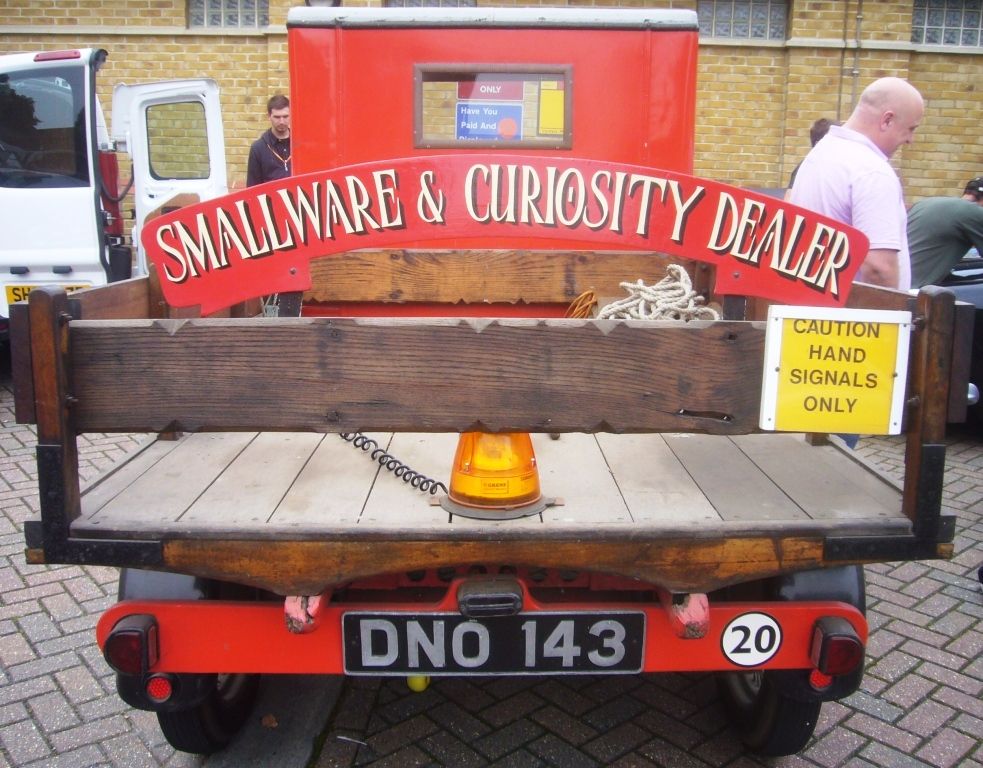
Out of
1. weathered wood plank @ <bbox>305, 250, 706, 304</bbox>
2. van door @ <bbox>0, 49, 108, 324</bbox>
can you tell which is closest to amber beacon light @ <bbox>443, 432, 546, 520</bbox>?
weathered wood plank @ <bbox>305, 250, 706, 304</bbox>

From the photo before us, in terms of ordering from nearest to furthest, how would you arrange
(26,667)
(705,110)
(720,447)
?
(720,447) < (26,667) < (705,110)

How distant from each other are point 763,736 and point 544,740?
0.64 meters

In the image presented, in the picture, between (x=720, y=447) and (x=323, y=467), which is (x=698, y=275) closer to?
(x=720, y=447)

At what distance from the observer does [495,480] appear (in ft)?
6.72

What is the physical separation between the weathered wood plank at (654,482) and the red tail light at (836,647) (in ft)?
1.19

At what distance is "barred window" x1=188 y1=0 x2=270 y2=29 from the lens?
391 inches

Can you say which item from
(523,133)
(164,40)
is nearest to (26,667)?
(523,133)

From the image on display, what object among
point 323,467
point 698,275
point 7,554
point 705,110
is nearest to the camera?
point 323,467

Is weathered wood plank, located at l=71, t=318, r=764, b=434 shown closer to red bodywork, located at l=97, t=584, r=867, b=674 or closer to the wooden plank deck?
the wooden plank deck

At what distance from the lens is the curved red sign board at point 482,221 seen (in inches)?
73.2

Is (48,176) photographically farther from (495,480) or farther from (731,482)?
(731,482)

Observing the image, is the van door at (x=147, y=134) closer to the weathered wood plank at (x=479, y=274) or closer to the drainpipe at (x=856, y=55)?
the weathered wood plank at (x=479, y=274)

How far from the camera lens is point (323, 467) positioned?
2.40 m

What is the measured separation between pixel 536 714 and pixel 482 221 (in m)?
1.70
